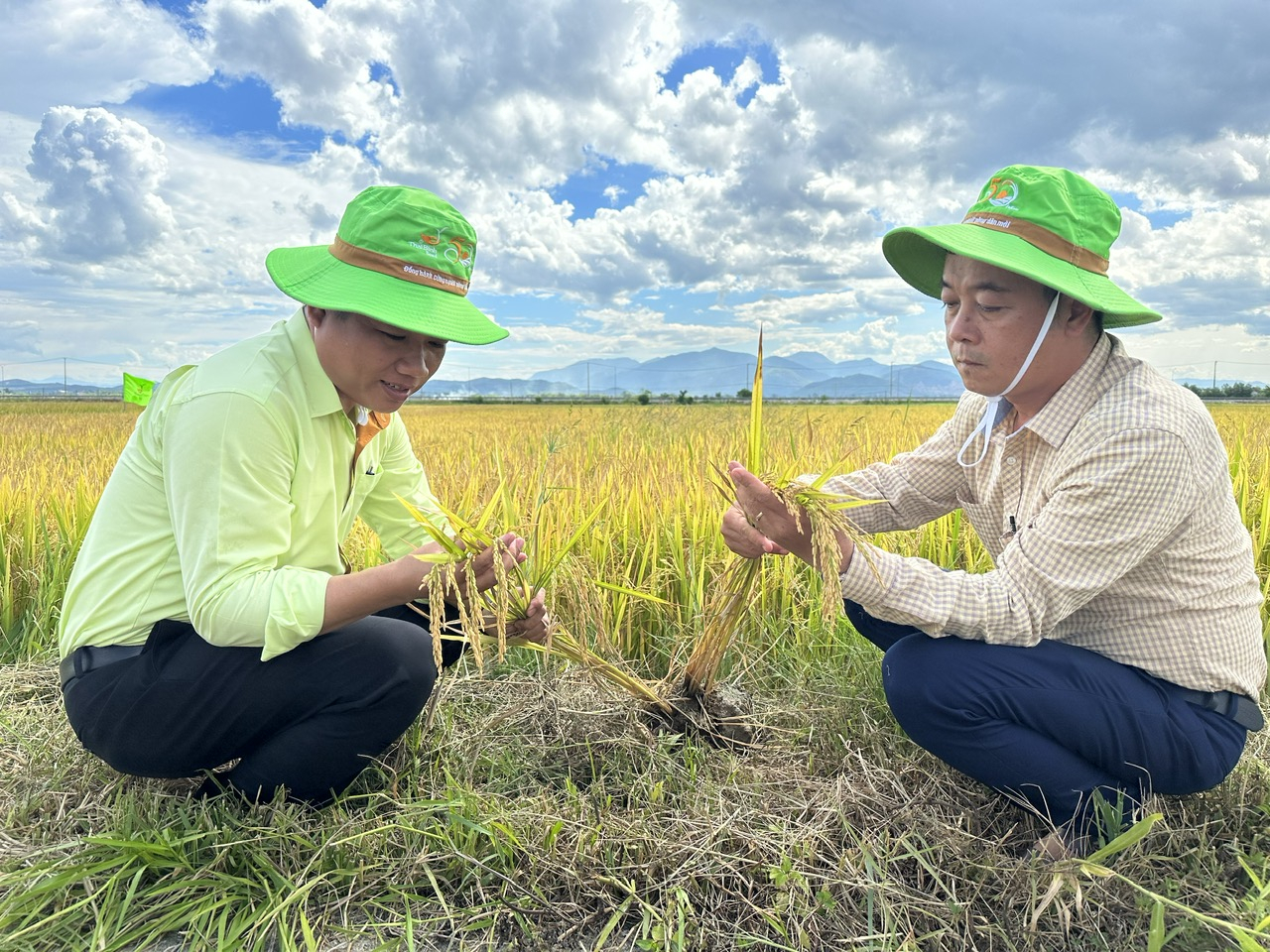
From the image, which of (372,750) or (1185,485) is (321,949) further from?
(1185,485)

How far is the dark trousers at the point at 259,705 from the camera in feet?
5.41

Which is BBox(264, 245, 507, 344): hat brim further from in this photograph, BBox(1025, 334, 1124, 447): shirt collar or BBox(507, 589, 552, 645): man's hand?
BBox(1025, 334, 1124, 447): shirt collar

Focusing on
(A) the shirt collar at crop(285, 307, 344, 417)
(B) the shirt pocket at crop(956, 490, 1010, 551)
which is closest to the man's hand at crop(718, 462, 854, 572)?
(B) the shirt pocket at crop(956, 490, 1010, 551)

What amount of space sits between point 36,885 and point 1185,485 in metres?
2.30

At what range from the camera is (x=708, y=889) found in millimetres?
1527

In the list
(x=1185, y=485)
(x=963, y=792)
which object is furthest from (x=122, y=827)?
(x=1185, y=485)

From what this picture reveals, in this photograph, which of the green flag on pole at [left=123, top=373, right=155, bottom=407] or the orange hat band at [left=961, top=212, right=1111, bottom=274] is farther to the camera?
the green flag on pole at [left=123, top=373, right=155, bottom=407]

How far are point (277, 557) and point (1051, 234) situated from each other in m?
1.74

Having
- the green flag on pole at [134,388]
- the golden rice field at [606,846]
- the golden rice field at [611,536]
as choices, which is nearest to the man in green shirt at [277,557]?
the golden rice field at [606,846]

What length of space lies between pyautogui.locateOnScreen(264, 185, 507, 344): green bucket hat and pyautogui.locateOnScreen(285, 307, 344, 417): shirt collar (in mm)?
140

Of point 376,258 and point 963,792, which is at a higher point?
point 376,258

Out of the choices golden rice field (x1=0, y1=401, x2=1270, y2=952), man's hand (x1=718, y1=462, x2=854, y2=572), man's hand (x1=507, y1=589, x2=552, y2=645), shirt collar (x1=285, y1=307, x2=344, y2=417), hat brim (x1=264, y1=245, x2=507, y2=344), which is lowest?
golden rice field (x1=0, y1=401, x2=1270, y2=952)

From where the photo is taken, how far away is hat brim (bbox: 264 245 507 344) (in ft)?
5.05

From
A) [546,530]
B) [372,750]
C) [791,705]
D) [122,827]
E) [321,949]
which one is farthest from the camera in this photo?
[546,530]
